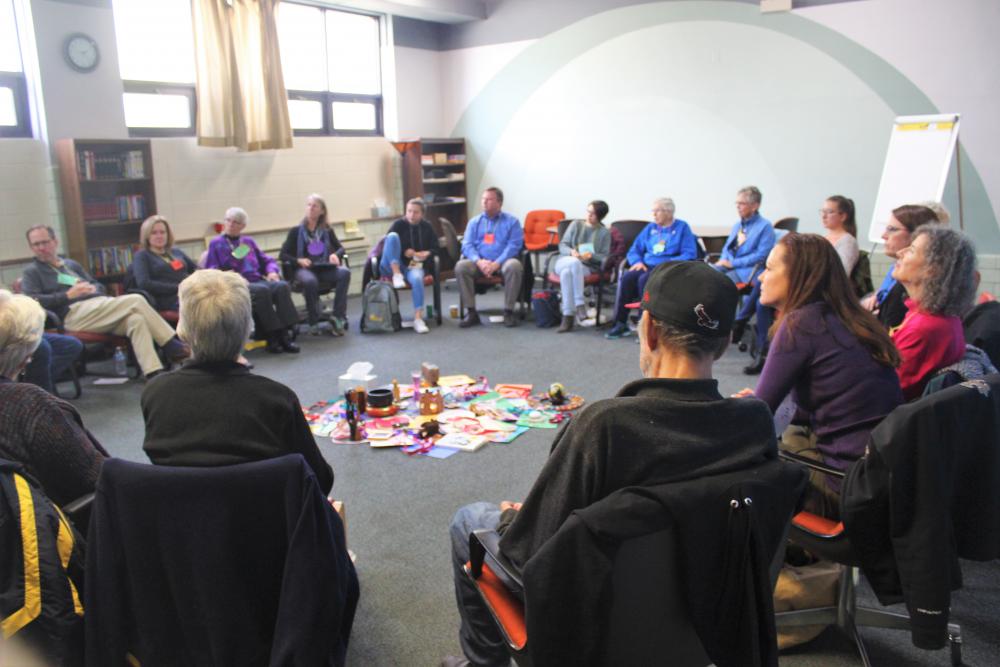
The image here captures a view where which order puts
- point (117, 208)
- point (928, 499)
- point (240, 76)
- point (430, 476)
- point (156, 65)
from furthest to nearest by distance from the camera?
point (240, 76) → point (156, 65) → point (117, 208) → point (430, 476) → point (928, 499)

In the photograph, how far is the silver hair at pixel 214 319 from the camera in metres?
1.87

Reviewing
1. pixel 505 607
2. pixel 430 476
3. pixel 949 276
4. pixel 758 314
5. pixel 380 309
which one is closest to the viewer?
pixel 505 607

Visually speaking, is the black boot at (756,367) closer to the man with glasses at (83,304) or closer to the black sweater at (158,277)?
the man with glasses at (83,304)

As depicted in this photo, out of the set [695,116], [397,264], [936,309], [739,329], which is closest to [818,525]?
[936,309]

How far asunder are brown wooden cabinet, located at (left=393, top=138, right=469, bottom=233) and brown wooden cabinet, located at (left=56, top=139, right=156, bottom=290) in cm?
326

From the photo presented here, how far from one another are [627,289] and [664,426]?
5.23 meters

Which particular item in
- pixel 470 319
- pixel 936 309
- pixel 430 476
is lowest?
pixel 430 476

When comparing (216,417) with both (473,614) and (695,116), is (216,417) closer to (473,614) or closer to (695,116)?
(473,614)

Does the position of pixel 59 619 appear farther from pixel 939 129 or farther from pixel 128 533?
pixel 939 129

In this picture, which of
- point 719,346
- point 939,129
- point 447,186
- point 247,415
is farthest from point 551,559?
point 447,186

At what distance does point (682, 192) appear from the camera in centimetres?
794

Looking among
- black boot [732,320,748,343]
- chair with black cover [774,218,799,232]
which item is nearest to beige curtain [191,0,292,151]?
black boot [732,320,748,343]

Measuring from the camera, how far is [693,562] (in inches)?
54.5

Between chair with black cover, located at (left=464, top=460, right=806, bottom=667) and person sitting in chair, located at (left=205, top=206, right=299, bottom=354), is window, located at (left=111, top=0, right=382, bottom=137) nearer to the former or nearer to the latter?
person sitting in chair, located at (left=205, top=206, right=299, bottom=354)
